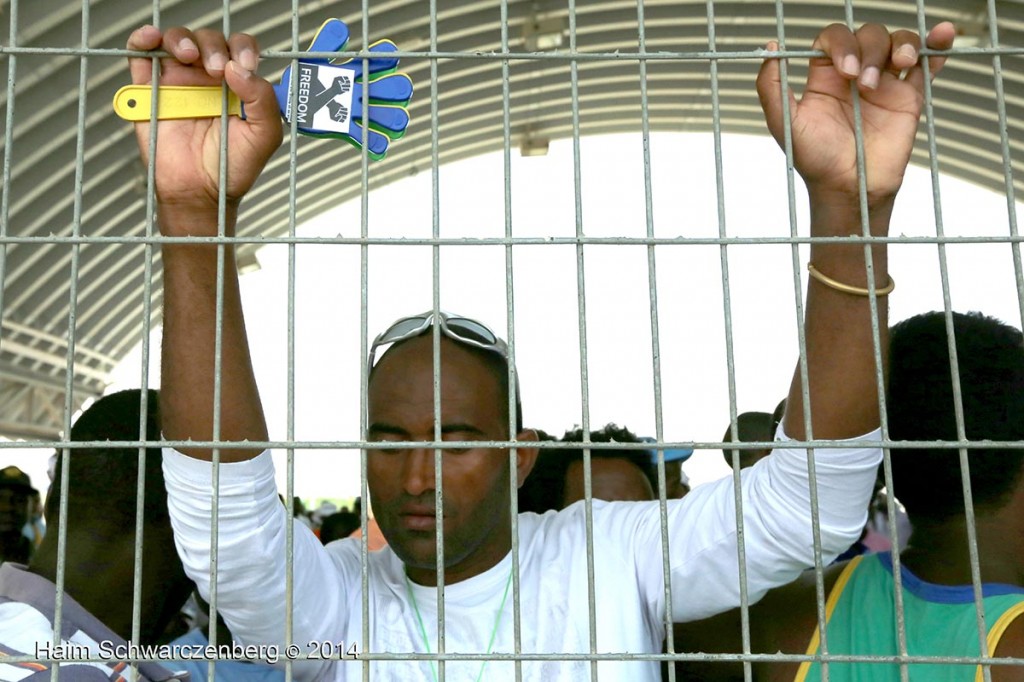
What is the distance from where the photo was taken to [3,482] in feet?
19.1

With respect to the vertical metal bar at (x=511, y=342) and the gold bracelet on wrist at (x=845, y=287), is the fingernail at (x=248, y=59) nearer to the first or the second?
the vertical metal bar at (x=511, y=342)

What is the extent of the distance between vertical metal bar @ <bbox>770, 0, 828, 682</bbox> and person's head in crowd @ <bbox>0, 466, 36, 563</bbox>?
5.18 metres

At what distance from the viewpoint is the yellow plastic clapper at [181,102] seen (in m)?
1.52

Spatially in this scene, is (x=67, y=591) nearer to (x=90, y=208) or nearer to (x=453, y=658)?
(x=453, y=658)

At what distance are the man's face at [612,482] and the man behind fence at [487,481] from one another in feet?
4.94

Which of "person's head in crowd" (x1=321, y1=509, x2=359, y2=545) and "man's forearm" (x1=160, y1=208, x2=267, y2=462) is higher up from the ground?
"person's head in crowd" (x1=321, y1=509, x2=359, y2=545)

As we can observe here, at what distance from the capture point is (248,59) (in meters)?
1.48

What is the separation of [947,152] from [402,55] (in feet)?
35.4

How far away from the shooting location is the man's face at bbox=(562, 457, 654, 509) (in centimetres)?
340

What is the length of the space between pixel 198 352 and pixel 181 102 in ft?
1.21

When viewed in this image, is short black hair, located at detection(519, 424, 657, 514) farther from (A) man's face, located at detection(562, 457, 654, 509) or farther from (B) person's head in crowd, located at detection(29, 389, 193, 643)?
(B) person's head in crowd, located at detection(29, 389, 193, 643)

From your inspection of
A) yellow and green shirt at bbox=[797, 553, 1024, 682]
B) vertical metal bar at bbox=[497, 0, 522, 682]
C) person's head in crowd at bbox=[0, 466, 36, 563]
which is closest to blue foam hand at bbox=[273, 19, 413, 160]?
vertical metal bar at bbox=[497, 0, 522, 682]

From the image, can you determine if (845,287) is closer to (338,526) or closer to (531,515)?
(531,515)

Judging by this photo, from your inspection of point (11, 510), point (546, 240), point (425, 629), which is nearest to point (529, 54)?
point (546, 240)
